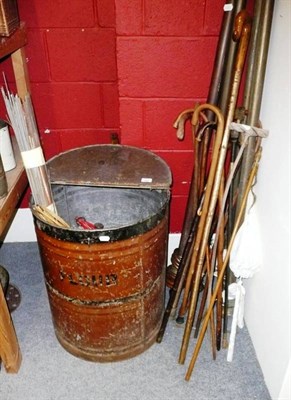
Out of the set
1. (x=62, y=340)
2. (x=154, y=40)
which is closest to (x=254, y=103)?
(x=154, y=40)

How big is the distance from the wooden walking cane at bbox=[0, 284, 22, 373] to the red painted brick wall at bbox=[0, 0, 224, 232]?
0.83 m

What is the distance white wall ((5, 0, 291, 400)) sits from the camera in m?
Result: 1.29

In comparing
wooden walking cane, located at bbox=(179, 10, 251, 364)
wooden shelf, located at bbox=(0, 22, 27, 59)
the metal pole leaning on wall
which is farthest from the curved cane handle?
wooden shelf, located at bbox=(0, 22, 27, 59)

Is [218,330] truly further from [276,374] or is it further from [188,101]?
[188,101]

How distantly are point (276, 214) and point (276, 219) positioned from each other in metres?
0.02

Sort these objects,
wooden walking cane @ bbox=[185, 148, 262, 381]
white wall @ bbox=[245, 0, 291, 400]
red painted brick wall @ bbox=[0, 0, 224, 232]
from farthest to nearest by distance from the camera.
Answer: red painted brick wall @ bbox=[0, 0, 224, 232] → wooden walking cane @ bbox=[185, 148, 262, 381] → white wall @ bbox=[245, 0, 291, 400]

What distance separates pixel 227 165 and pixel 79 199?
662 mm

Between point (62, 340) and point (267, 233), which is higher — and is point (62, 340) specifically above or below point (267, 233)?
below

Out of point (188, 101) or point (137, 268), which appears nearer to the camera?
point (137, 268)

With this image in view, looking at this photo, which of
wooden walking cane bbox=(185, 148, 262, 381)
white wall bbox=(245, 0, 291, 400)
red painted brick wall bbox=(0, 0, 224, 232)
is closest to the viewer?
white wall bbox=(245, 0, 291, 400)

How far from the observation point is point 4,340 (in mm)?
1507

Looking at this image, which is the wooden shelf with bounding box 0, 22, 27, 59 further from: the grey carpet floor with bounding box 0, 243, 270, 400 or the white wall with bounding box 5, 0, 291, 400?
the grey carpet floor with bounding box 0, 243, 270, 400

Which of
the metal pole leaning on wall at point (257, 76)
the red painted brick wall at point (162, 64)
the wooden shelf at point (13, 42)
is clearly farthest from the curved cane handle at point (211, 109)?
the wooden shelf at point (13, 42)

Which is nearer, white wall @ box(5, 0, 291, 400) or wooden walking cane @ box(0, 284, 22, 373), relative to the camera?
white wall @ box(5, 0, 291, 400)
